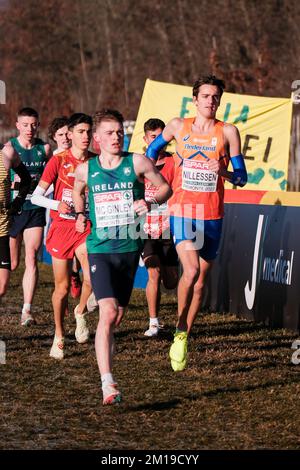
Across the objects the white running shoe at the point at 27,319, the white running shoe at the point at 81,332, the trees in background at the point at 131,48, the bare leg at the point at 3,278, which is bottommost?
the white running shoe at the point at 27,319

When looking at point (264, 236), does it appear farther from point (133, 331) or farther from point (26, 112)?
point (26, 112)

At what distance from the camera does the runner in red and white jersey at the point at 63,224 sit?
947 centimetres

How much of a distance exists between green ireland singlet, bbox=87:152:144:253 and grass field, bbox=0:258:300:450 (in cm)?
115

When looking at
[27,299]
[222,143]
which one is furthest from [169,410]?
[27,299]

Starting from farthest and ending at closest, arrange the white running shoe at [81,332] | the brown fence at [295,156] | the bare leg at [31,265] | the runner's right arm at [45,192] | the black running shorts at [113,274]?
Result: the brown fence at [295,156] < the bare leg at [31,265] < the white running shoe at [81,332] < the runner's right arm at [45,192] < the black running shorts at [113,274]

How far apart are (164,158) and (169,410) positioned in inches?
157

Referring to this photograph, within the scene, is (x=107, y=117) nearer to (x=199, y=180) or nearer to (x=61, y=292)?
(x=199, y=180)

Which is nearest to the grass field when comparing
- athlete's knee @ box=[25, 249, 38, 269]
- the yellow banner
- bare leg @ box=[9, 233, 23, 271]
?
athlete's knee @ box=[25, 249, 38, 269]

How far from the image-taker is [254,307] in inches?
463

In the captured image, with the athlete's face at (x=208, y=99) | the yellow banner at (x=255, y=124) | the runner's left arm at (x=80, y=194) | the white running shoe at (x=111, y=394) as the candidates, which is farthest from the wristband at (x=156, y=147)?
→ the yellow banner at (x=255, y=124)

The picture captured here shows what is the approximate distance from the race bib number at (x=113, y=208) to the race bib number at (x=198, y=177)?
1513 mm

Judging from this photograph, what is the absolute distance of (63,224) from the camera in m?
9.88

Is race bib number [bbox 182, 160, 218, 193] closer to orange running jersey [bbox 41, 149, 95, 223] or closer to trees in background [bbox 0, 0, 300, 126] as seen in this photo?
orange running jersey [bbox 41, 149, 95, 223]

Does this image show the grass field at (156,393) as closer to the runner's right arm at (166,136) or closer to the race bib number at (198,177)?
the race bib number at (198,177)
